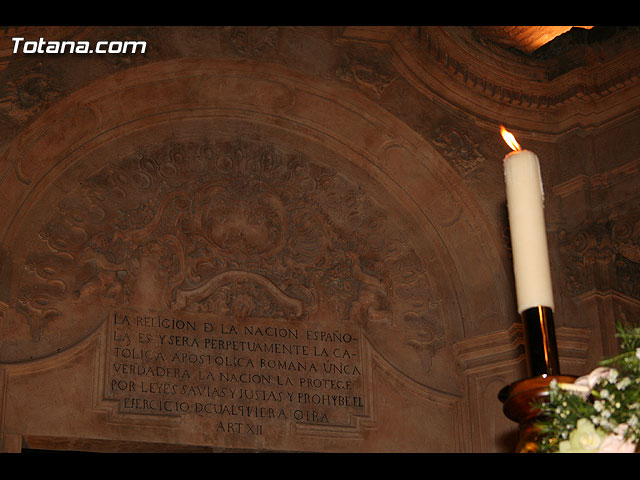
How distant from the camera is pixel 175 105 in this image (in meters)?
8.80

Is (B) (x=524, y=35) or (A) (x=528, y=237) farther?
(B) (x=524, y=35)

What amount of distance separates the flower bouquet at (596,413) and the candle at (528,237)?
225 millimetres

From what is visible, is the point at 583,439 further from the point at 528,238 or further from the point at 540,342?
the point at 528,238

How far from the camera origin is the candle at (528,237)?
256cm

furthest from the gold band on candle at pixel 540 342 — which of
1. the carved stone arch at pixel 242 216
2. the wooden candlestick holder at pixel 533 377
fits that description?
the carved stone arch at pixel 242 216

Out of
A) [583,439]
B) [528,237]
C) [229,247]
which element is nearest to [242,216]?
[229,247]

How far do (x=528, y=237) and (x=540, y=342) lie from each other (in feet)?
0.94

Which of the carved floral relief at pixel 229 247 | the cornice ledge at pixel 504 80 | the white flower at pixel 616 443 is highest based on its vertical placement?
the cornice ledge at pixel 504 80

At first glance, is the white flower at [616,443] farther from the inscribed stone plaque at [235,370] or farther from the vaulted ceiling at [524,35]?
the vaulted ceiling at [524,35]

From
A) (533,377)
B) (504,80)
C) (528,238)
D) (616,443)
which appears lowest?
(616,443)

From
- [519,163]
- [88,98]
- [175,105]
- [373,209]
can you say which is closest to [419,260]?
[373,209]

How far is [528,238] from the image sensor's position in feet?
8.51

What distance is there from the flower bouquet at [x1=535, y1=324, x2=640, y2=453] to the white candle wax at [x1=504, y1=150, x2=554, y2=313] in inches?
8.9

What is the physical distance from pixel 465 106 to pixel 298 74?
162cm
